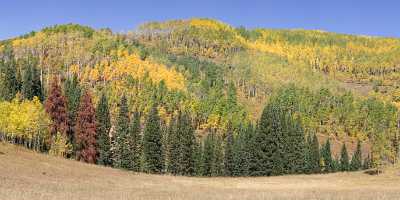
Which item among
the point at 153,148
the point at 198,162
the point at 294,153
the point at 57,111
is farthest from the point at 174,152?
the point at 57,111

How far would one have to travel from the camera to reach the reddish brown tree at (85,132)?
99.3m

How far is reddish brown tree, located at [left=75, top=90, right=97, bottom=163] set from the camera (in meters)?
99.3

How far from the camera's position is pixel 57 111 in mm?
100562

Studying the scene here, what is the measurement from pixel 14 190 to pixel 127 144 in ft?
235

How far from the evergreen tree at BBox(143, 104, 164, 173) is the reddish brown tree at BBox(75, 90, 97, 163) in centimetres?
1148

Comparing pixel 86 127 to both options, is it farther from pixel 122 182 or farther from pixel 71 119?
pixel 122 182

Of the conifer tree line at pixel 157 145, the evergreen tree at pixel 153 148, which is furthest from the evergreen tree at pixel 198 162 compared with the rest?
the evergreen tree at pixel 153 148

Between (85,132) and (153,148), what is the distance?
1479 cm

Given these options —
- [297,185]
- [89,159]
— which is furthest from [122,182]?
[89,159]

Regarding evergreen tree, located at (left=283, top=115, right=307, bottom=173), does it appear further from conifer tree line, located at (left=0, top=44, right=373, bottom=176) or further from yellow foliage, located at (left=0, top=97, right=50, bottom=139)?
yellow foliage, located at (left=0, top=97, right=50, bottom=139)

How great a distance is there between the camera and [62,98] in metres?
100

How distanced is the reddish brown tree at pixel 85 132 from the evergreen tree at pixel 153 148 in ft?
37.7

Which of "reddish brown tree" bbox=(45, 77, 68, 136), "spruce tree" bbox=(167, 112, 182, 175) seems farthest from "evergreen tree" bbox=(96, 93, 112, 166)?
"spruce tree" bbox=(167, 112, 182, 175)

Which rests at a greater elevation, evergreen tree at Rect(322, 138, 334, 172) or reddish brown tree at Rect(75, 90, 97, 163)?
reddish brown tree at Rect(75, 90, 97, 163)
